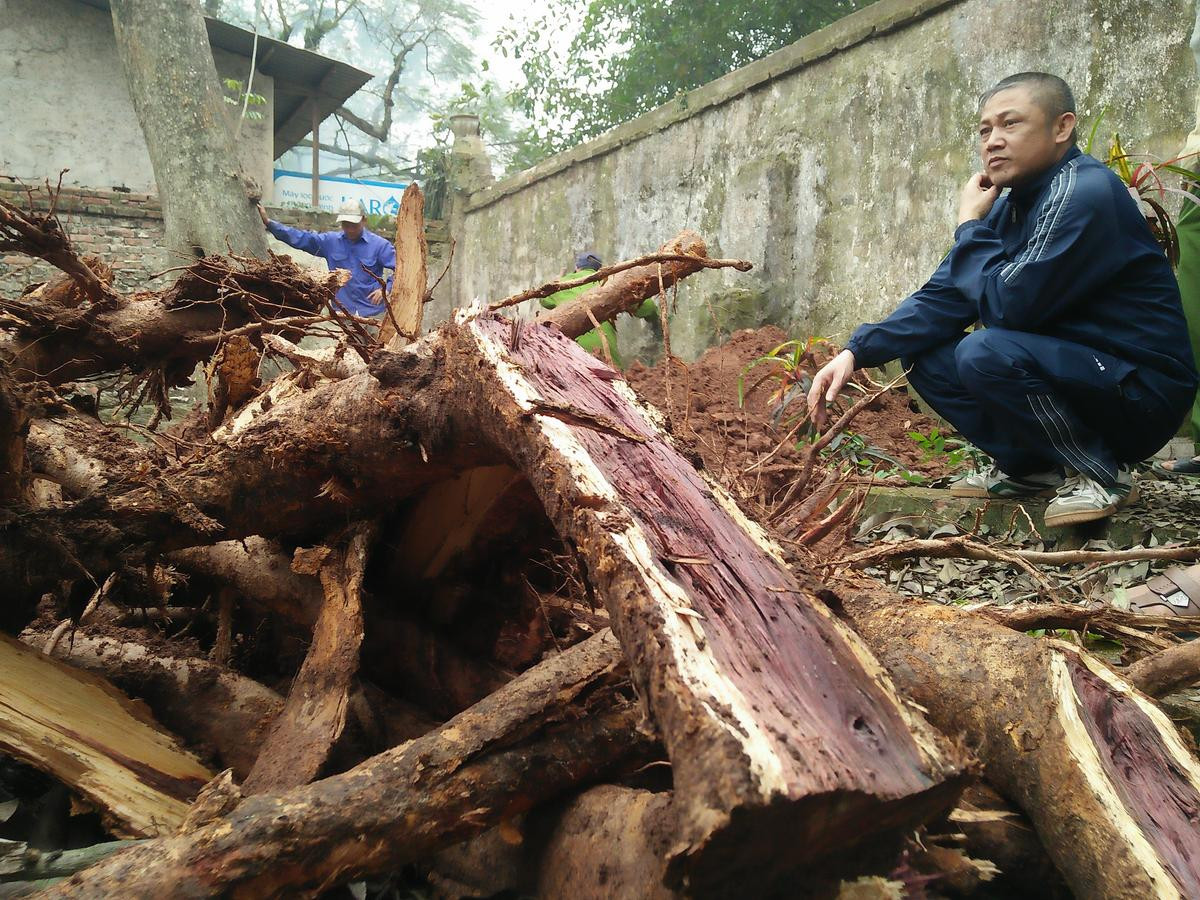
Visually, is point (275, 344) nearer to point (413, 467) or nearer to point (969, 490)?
→ point (413, 467)

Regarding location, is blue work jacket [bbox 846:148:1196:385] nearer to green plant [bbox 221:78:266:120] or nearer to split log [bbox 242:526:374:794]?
split log [bbox 242:526:374:794]

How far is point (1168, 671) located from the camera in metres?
1.45

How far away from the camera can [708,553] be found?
1.23 metres

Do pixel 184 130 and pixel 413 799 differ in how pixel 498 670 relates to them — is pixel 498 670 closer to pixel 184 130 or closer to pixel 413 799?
pixel 413 799

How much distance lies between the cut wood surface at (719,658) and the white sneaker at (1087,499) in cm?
179

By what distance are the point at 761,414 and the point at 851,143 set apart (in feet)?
6.59

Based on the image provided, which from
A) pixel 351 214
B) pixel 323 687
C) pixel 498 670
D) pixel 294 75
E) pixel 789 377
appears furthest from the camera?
pixel 294 75

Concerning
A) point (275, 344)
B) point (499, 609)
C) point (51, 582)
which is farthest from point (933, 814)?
point (275, 344)

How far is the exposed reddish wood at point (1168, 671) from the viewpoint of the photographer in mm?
1442

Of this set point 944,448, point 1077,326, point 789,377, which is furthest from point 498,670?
point 789,377

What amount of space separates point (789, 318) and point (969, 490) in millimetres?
3152

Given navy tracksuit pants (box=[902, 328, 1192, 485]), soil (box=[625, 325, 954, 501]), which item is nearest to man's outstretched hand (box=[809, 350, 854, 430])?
navy tracksuit pants (box=[902, 328, 1192, 485])

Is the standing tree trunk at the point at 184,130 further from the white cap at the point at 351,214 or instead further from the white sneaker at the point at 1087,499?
the white sneaker at the point at 1087,499

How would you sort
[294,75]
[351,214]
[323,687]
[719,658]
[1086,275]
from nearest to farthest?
[719,658] → [323,687] → [1086,275] → [351,214] → [294,75]
